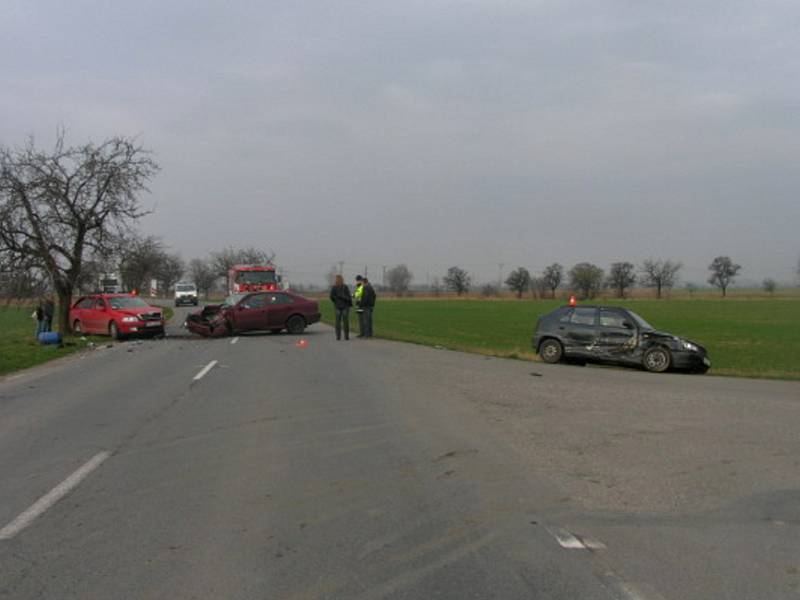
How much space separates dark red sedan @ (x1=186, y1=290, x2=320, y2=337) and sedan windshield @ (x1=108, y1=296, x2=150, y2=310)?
5.94ft

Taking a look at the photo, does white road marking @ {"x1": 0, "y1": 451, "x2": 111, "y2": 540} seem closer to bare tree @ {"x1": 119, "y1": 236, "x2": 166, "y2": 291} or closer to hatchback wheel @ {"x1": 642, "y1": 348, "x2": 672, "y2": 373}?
hatchback wheel @ {"x1": 642, "y1": 348, "x2": 672, "y2": 373}

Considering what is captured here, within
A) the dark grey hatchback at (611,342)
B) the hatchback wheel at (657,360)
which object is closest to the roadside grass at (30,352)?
the dark grey hatchback at (611,342)

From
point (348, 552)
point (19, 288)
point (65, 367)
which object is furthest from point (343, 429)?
point (19, 288)

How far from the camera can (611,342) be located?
16.3 meters

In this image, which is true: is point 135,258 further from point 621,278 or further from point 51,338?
point 621,278

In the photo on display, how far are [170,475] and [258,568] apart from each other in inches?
97.4

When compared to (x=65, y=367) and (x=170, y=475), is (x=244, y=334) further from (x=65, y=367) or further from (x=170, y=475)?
(x=170, y=475)

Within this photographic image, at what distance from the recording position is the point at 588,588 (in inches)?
Result: 154

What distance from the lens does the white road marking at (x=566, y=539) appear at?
4551 mm

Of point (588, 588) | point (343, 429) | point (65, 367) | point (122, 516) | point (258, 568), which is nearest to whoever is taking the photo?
point (588, 588)

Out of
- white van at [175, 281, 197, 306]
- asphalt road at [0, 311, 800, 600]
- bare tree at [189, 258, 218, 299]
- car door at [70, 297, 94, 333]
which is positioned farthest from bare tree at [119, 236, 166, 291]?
bare tree at [189, 258, 218, 299]

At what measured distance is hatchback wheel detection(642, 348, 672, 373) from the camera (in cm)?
1562

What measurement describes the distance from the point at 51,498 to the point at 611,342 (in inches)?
506

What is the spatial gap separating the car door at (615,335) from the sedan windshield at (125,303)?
53.8 ft
